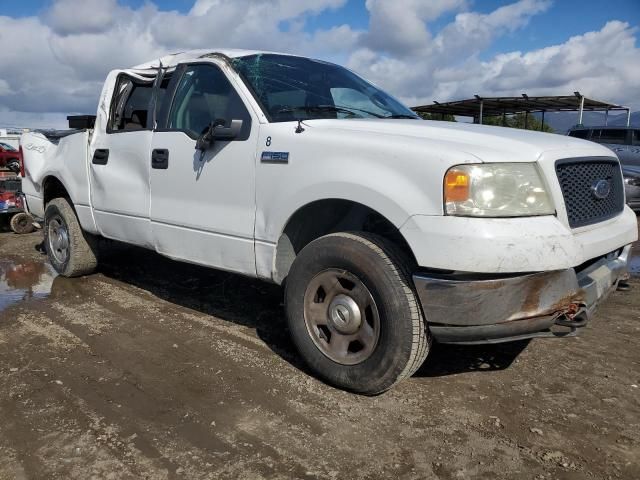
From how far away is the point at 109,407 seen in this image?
3055 millimetres

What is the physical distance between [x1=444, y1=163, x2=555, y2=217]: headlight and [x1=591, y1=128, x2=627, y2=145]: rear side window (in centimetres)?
1203

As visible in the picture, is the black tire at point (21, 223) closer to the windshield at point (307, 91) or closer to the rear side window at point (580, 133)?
the windshield at point (307, 91)

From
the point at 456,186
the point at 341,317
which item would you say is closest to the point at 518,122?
the point at 341,317

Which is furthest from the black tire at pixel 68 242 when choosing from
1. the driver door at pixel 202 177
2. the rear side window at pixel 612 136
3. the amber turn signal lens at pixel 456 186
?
the rear side window at pixel 612 136

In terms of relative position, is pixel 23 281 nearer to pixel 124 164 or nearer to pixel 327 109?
pixel 124 164

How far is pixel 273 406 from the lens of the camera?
10.1 ft

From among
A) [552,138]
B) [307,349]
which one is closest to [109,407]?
[307,349]

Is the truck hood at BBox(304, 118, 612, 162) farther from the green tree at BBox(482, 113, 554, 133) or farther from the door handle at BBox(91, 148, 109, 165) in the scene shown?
the green tree at BBox(482, 113, 554, 133)

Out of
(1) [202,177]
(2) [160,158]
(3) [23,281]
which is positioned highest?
(2) [160,158]

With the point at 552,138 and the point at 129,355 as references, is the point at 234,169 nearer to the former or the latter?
the point at 129,355

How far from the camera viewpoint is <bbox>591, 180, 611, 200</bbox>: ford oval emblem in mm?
3128

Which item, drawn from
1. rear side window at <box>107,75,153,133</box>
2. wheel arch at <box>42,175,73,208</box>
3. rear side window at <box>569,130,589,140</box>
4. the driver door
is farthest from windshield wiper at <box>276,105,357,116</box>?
rear side window at <box>569,130,589,140</box>

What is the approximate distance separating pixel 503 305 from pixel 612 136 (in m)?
12.5

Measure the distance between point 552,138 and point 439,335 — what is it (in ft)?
4.64
